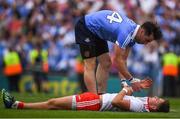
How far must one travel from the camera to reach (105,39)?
477 inches

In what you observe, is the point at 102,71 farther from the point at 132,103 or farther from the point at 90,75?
the point at 132,103

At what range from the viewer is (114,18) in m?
11.8

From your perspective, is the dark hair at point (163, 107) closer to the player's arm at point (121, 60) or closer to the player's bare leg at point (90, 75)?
the player's arm at point (121, 60)

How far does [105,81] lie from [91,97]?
2.01 metres

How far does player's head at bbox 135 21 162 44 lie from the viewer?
11.1m

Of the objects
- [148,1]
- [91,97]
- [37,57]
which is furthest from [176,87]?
[91,97]

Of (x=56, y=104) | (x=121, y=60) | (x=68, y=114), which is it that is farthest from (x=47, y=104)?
(x=121, y=60)

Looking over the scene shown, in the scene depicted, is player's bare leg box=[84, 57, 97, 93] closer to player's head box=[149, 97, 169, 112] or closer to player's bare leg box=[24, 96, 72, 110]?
player's bare leg box=[24, 96, 72, 110]

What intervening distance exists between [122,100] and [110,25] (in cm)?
173

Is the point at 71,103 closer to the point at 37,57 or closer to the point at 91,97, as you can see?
the point at 91,97

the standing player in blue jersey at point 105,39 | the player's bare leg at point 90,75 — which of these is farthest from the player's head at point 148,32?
the player's bare leg at point 90,75

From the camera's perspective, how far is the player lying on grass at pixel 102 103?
418 inches

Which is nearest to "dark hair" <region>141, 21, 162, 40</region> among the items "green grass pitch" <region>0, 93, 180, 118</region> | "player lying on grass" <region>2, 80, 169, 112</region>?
"player lying on grass" <region>2, 80, 169, 112</region>

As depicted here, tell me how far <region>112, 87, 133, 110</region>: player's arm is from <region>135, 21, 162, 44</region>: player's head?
965mm
